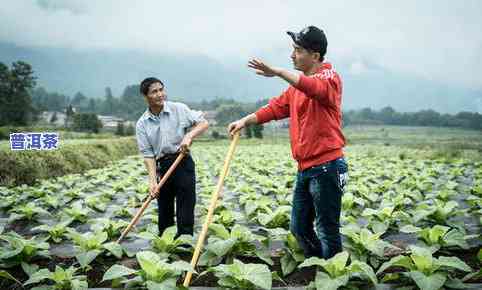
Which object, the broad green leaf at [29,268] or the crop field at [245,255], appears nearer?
the crop field at [245,255]

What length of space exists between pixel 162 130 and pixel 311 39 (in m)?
1.85

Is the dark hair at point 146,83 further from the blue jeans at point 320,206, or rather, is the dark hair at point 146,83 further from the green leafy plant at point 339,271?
the green leafy plant at point 339,271

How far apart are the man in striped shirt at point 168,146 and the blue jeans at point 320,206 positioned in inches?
46.7

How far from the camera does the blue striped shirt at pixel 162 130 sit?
14.4ft

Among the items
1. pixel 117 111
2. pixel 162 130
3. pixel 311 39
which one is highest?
pixel 117 111

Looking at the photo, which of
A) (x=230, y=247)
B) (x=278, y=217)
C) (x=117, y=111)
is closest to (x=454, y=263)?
(x=230, y=247)

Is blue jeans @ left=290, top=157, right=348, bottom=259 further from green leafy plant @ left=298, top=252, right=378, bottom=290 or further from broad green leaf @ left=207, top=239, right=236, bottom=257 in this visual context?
broad green leaf @ left=207, top=239, right=236, bottom=257

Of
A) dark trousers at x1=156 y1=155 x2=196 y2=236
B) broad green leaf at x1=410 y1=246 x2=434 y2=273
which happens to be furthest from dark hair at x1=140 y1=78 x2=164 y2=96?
broad green leaf at x1=410 y1=246 x2=434 y2=273

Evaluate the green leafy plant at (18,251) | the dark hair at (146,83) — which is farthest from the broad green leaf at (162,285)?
the dark hair at (146,83)

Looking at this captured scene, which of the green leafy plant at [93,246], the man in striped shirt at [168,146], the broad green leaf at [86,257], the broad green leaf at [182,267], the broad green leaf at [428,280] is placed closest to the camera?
the broad green leaf at [428,280]

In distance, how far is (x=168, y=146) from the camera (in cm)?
437

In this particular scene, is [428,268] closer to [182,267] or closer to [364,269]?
[364,269]

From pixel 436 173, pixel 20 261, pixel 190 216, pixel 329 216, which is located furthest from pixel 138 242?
pixel 436 173

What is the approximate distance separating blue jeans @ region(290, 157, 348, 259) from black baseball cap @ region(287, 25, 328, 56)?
2.77ft
